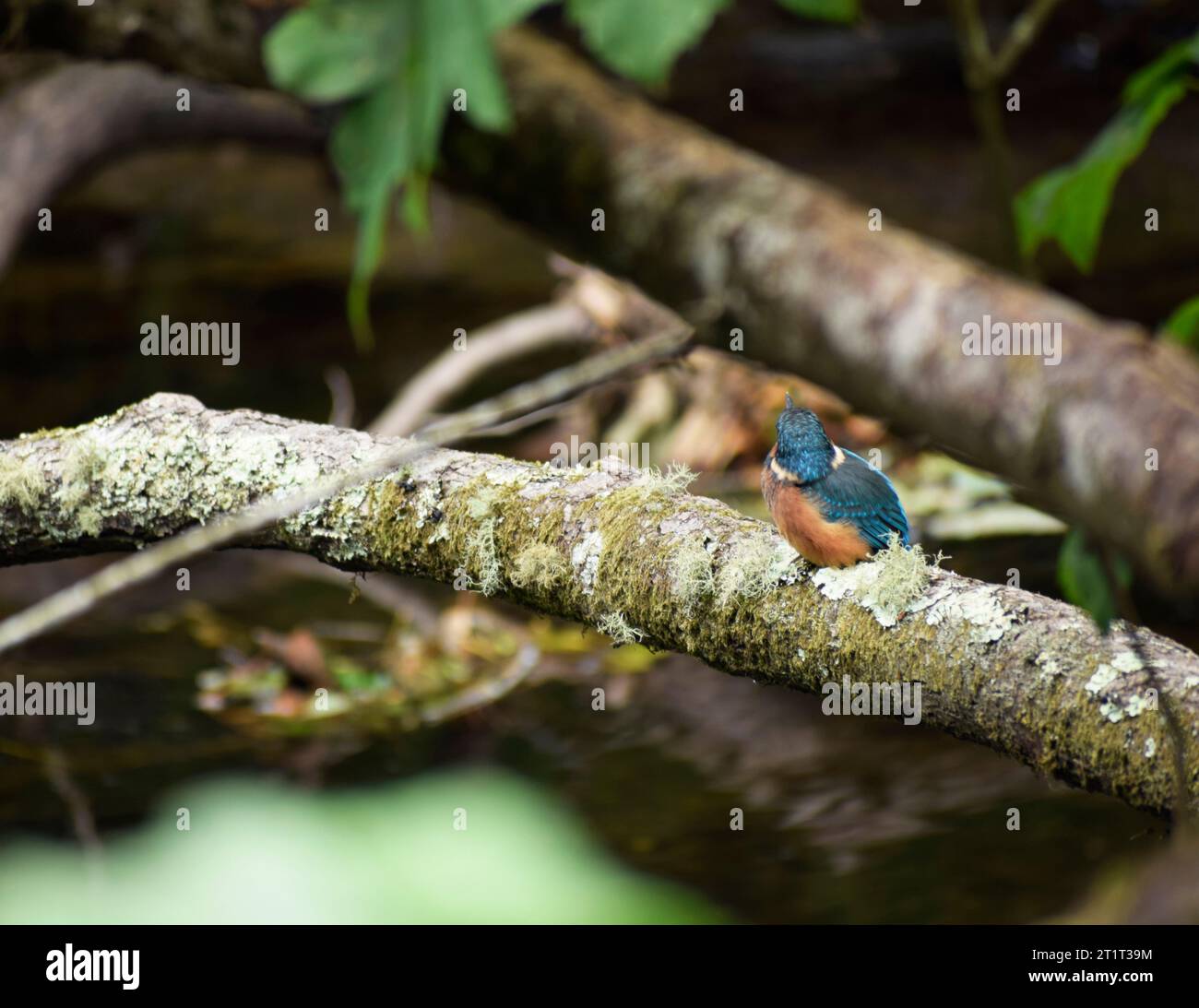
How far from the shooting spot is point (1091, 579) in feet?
3.41

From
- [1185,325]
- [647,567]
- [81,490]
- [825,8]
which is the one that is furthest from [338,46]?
[1185,325]

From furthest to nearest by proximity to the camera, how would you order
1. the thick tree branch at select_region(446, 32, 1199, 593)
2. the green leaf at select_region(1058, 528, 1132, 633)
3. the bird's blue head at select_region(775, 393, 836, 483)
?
1. the thick tree branch at select_region(446, 32, 1199, 593)
2. the bird's blue head at select_region(775, 393, 836, 483)
3. the green leaf at select_region(1058, 528, 1132, 633)

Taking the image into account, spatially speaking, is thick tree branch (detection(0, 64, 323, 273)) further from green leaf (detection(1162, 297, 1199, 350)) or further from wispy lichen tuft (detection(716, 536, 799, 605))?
wispy lichen tuft (detection(716, 536, 799, 605))

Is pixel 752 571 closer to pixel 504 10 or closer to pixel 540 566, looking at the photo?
pixel 540 566

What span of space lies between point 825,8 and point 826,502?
0.79 meters

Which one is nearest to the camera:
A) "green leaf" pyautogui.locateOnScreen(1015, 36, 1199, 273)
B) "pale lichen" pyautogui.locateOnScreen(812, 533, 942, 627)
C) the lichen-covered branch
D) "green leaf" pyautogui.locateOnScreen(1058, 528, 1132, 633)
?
"green leaf" pyautogui.locateOnScreen(1058, 528, 1132, 633)

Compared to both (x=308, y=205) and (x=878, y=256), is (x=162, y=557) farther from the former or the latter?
(x=308, y=205)

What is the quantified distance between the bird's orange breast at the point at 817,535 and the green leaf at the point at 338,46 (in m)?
0.84

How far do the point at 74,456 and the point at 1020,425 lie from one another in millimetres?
1319

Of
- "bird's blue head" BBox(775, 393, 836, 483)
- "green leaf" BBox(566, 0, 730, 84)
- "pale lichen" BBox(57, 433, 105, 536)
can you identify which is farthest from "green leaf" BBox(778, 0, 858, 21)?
"pale lichen" BBox(57, 433, 105, 536)

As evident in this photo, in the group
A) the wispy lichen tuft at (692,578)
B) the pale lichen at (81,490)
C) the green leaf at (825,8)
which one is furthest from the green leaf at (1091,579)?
the pale lichen at (81,490)

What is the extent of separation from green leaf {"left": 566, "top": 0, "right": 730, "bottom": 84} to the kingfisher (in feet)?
1.29

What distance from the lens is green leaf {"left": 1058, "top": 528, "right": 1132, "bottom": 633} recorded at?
0.72 meters

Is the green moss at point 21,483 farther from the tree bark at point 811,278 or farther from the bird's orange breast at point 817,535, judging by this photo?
the tree bark at point 811,278
